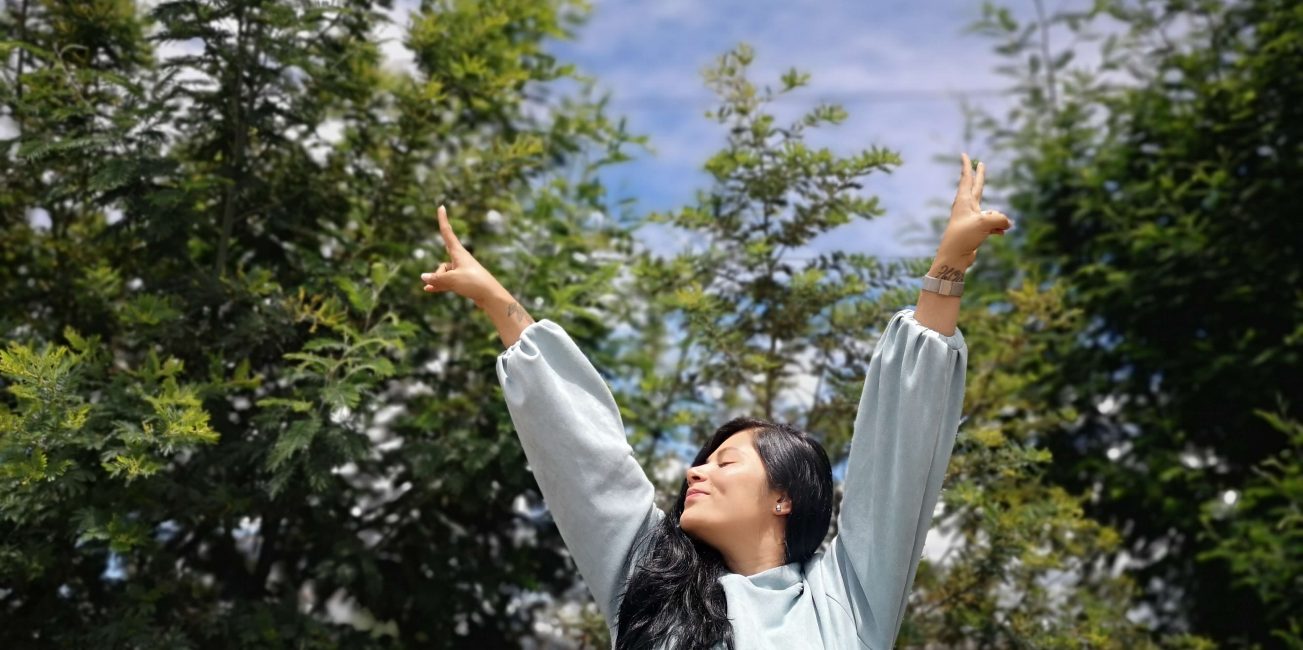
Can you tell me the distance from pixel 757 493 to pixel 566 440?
317 mm

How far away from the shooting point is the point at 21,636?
3.36 m

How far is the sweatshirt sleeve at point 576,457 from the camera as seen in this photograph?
2035 mm

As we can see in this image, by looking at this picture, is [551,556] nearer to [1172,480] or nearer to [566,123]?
[566,123]

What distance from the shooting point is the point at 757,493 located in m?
2.09

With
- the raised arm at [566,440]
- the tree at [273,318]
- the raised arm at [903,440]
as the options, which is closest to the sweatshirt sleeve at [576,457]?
the raised arm at [566,440]

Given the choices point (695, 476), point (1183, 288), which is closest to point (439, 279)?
point (695, 476)

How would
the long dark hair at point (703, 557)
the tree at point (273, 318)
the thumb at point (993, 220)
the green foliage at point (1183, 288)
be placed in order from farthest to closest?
the green foliage at point (1183, 288) < the tree at point (273, 318) < the long dark hair at point (703, 557) < the thumb at point (993, 220)

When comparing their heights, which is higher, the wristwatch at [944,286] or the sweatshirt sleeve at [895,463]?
the wristwatch at [944,286]

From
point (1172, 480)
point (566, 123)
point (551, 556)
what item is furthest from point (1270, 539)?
point (566, 123)

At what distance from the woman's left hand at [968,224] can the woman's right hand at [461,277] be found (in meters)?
0.70

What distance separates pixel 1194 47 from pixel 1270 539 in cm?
211

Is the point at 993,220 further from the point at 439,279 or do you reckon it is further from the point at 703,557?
the point at 439,279

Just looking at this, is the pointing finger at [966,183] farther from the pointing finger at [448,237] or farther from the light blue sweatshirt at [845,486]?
the pointing finger at [448,237]

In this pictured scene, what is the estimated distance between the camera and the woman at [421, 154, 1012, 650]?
6.23 ft
